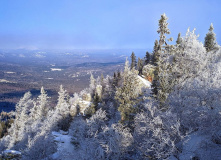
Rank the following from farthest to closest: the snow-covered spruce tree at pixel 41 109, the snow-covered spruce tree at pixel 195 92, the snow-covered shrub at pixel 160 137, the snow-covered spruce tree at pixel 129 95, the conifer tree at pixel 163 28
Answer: the snow-covered spruce tree at pixel 41 109 < the conifer tree at pixel 163 28 < the snow-covered spruce tree at pixel 129 95 < the snow-covered spruce tree at pixel 195 92 < the snow-covered shrub at pixel 160 137

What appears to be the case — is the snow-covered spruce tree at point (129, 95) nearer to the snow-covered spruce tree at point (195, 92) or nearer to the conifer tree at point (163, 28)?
the snow-covered spruce tree at point (195, 92)

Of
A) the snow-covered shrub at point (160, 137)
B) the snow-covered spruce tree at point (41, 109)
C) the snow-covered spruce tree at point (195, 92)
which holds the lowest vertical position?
the snow-covered spruce tree at point (41, 109)

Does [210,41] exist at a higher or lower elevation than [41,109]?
higher

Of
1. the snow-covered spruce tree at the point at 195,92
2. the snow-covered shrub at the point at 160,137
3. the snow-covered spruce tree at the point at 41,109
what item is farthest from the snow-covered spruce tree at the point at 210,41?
the snow-covered spruce tree at the point at 41,109

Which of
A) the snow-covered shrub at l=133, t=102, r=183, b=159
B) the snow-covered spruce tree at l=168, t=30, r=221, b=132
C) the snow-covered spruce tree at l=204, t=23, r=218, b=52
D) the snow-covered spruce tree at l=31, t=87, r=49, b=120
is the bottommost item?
the snow-covered spruce tree at l=31, t=87, r=49, b=120

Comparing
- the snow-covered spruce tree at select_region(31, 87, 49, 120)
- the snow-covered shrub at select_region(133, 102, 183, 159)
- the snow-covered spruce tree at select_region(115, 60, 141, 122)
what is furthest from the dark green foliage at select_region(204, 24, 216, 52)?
the snow-covered spruce tree at select_region(31, 87, 49, 120)

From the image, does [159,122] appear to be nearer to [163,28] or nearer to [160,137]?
[160,137]

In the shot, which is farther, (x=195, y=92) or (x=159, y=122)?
(x=195, y=92)

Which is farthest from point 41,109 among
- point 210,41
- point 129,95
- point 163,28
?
point 210,41

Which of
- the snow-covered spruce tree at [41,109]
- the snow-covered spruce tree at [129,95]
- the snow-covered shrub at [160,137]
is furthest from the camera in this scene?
the snow-covered spruce tree at [41,109]

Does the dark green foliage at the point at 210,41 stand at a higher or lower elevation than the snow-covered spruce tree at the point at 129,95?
higher

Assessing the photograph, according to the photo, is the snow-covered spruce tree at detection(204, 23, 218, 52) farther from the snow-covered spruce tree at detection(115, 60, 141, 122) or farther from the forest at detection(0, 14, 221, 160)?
the snow-covered spruce tree at detection(115, 60, 141, 122)

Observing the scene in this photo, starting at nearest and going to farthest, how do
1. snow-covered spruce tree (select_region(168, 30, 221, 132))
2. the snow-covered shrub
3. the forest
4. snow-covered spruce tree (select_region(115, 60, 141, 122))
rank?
the snow-covered shrub, the forest, snow-covered spruce tree (select_region(168, 30, 221, 132)), snow-covered spruce tree (select_region(115, 60, 141, 122))

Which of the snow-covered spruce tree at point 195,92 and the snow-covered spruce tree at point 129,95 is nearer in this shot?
the snow-covered spruce tree at point 195,92
